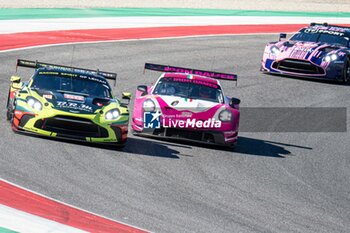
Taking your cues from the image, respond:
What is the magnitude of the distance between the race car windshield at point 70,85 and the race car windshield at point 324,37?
10.3 m

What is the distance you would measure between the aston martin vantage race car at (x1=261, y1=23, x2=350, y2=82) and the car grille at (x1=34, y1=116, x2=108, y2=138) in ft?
34.7

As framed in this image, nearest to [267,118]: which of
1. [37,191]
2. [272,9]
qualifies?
[37,191]

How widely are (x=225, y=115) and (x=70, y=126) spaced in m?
2.81

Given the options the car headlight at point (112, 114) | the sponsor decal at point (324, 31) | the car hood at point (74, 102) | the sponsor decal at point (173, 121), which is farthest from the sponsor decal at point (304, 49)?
the car headlight at point (112, 114)

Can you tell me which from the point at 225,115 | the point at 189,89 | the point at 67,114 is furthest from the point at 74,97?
the point at 225,115

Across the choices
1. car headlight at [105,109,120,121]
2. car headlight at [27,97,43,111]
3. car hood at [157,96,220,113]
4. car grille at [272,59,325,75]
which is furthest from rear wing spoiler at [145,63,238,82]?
car grille at [272,59,325,75]

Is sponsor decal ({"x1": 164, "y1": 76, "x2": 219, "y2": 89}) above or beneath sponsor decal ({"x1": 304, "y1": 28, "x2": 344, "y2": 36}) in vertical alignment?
above

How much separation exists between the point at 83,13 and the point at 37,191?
863 inches

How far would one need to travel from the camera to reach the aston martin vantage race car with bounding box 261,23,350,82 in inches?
941

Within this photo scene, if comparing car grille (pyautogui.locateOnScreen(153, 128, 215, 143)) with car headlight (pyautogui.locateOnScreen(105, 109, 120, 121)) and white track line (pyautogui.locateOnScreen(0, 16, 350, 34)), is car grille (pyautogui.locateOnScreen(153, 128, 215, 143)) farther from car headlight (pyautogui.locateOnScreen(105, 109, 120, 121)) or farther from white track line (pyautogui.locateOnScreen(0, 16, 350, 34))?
white track line (pyautogui.locateOnScreen(0, 16, 350, 34))

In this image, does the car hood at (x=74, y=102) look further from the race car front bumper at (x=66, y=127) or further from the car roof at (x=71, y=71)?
the car roof at (x=71, y=71)

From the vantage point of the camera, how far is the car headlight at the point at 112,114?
14492mm

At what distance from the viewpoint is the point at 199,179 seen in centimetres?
1335

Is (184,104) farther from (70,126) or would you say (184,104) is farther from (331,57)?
(331,57)
